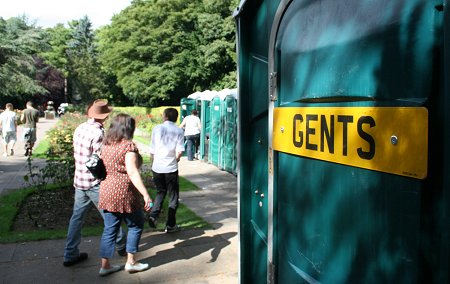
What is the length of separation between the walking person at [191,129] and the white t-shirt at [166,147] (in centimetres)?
791

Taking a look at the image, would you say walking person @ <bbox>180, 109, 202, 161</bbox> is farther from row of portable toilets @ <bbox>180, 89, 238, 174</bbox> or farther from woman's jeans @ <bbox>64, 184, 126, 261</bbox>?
woman's jeans @ <bbox>64, 184, 126, 261</bbox>

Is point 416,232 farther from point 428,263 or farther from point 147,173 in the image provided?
point 147,173

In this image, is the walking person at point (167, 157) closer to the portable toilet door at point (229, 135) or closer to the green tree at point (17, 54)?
the portable toilet door at point (229, 135)

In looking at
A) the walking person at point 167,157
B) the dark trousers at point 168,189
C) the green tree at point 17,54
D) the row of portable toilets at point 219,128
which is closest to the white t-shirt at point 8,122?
the row of portable toilets at point 219,128

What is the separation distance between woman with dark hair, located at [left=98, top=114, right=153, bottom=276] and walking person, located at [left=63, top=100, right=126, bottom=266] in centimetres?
38

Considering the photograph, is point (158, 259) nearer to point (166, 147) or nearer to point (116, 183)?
point (116, 183)

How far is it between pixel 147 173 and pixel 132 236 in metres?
5.96

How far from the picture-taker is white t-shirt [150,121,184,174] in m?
6.30

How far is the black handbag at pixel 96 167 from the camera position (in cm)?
463

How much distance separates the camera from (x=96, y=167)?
464cm

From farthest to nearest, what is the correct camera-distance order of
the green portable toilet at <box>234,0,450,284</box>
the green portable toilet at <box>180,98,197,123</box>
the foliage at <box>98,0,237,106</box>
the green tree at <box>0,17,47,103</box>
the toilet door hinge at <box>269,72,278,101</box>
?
the foliage at <box>98,0,237,106</box> → the green tree at <box>0,17,47,103</box> → the green portable toilet at <box>180,98,197,123</box> → the toilet door hinge at <box>269,72,278,101</box> → the green portable toilet at <box>234,0,450,284</box>

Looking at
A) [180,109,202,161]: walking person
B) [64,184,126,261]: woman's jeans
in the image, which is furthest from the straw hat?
[180,109,202,161]: walking person

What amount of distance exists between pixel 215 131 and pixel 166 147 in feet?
23.6

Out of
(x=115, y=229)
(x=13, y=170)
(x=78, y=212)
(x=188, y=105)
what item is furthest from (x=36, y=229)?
(x=188, y=105)
